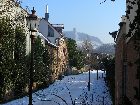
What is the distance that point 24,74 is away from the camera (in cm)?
3375

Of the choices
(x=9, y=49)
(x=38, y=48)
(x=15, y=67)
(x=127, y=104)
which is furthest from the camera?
(x=38, y=48)

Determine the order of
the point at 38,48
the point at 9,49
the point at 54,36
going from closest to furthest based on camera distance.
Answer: the point at 9,49 < the point at 38,48 < the point at 54,36

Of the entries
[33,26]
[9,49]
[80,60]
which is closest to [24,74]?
[9,49]

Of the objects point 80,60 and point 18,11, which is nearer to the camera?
point 18,11

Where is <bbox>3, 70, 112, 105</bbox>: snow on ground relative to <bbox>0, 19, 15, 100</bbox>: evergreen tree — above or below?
below

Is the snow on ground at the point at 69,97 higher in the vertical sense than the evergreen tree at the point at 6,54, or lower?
lower

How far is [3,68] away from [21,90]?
7.84 meters

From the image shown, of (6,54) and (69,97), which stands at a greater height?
(6,54)

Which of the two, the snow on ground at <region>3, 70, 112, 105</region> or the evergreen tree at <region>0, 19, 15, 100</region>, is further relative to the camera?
the evergreen tree at <region>0, 19, 15, 100</region>

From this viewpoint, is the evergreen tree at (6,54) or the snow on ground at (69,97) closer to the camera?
the snow on ground at (69,97)

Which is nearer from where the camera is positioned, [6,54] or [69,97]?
[6,54]

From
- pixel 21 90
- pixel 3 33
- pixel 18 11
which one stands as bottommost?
pixel 21 90

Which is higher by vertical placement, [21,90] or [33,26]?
[33,26]

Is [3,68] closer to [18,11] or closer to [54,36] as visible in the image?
[18,11]
